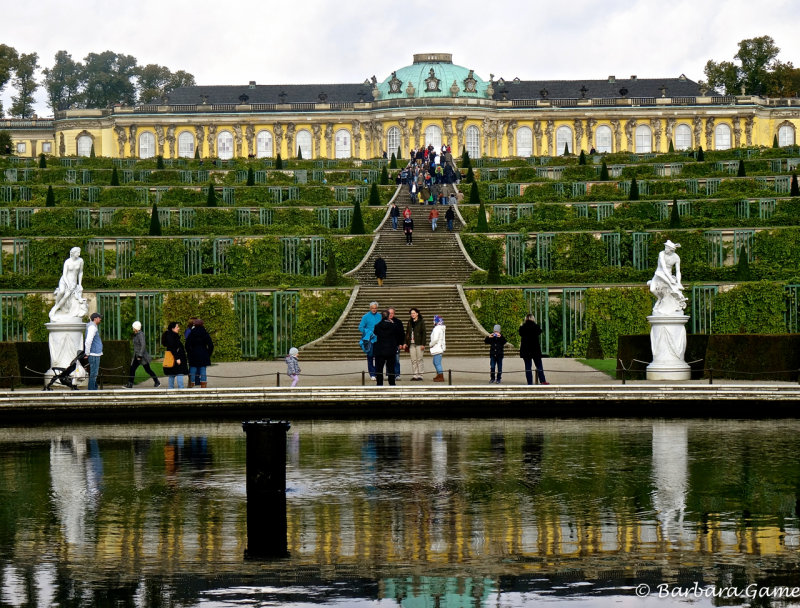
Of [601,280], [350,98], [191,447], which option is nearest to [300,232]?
[601,280]

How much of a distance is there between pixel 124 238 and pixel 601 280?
42.4 ft

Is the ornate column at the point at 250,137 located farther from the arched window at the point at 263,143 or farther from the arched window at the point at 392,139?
the arched window at the point at 392,139

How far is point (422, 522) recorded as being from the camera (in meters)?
12.5

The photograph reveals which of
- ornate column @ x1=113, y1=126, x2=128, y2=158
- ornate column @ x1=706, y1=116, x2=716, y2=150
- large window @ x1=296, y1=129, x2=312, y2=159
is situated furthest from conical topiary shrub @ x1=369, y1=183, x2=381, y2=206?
ornate column @ x1=706, y1=116, x2=716, y2=150

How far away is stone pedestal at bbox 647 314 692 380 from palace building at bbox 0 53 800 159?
2506 inches

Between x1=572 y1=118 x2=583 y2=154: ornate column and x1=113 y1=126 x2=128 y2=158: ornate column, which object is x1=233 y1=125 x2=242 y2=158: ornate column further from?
x1=572 y1=118 x2=583 y2=154: ornate column

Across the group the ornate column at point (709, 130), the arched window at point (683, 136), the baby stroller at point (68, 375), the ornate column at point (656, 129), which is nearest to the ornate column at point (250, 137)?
the ornate column at point (656, 129)

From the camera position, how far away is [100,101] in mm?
106125

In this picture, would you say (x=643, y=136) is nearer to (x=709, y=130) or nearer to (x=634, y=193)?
(x=709, y=130)

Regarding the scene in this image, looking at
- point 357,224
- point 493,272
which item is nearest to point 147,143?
point 357,224

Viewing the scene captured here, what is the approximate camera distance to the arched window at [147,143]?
92.8 meters

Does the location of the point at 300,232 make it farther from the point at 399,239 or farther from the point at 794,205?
the point at 794,205

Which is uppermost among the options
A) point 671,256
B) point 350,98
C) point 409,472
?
point 350,98

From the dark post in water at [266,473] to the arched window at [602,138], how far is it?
8035cm
